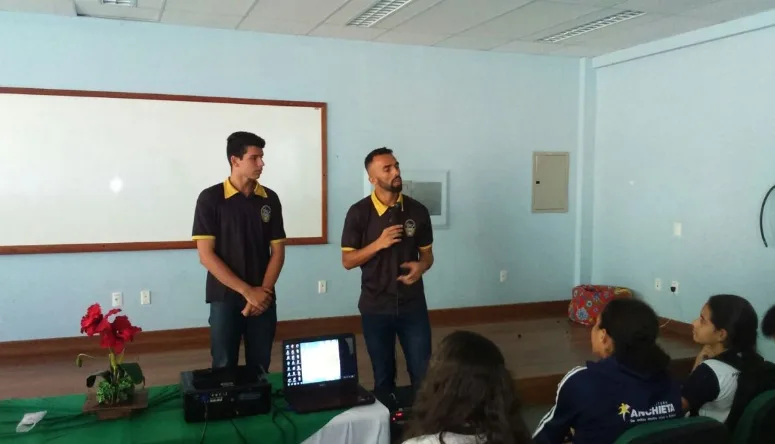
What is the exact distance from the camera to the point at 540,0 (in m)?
4.32

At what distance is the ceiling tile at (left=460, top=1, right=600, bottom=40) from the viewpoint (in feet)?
14.7

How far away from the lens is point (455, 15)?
15.3 ft

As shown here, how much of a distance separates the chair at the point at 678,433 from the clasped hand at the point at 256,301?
169 cm

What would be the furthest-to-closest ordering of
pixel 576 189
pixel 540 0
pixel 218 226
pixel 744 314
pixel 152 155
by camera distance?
pixel 576 189 < pixel 152 155 < pixel 540 0 < pixel 218 226 < pixel 744 314

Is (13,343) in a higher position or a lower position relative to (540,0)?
lower

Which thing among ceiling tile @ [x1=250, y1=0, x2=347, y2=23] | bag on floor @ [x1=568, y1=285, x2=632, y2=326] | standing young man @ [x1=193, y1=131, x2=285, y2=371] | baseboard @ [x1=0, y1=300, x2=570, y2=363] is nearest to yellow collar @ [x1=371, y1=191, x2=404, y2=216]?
standing young man @ [x1=193, y1=131, x2=285, y2=371]

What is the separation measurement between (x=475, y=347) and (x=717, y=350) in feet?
4.80

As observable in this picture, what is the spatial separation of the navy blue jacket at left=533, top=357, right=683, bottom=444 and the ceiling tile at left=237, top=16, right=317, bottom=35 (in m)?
3.86

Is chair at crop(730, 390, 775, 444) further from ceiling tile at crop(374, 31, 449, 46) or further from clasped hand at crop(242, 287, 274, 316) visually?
ceiling tile at crop(374, 31, 449, 46)

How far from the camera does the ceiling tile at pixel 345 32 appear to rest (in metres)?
5.05

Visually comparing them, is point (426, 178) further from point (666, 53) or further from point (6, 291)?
point (6, 291)

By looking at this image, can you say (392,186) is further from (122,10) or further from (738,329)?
(122,10)

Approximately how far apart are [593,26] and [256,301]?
374 centimetres

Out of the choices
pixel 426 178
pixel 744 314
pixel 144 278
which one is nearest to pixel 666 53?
pixel 426 178
